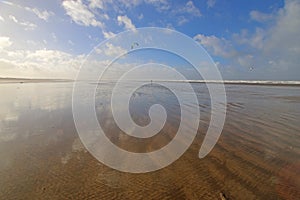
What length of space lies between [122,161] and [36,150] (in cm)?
353

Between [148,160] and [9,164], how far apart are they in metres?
4.57

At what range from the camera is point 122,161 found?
6.59 metres

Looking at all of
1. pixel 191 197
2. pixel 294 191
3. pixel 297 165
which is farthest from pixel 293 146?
pixel 191 197

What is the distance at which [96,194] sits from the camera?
15.6ft

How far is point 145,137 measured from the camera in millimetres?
9180

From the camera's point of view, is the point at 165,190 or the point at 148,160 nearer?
the point at 165,190

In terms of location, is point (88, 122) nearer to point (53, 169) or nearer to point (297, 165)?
point (53, 169)

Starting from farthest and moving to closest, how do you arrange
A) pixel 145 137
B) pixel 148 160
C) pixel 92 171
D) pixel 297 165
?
pixel 145 137 < pixel 148 160 < pixel 297 165 < pixel 92 171

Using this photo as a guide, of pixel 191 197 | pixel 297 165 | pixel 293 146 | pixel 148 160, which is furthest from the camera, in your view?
pixel 293 146

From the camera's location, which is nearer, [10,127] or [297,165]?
[297,165]

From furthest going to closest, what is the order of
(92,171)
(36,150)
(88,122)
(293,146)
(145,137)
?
1. (88,122)
2. (145,137)
3. (293,146)
4. (36,150)
5. (92,171)

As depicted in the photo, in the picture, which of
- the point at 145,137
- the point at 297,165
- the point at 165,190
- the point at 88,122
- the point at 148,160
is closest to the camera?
the point at 165,190

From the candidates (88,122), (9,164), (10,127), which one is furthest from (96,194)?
(10,127)

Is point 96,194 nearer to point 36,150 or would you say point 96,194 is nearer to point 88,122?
point 36,150
